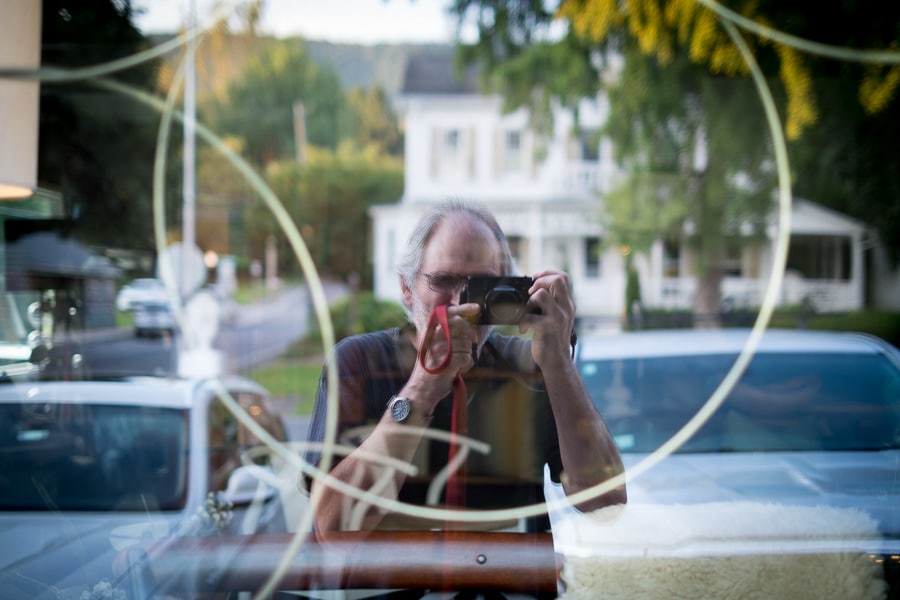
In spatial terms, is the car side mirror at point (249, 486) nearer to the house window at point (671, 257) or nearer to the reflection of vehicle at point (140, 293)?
the reflection of vehicle at point (140, 293)

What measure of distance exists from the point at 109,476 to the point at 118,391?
368 mm

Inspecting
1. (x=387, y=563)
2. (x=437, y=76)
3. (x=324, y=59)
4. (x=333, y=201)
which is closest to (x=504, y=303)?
(x=387, y=563)

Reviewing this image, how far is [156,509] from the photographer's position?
8.53ft

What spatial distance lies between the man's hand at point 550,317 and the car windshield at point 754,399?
1077 millimetres

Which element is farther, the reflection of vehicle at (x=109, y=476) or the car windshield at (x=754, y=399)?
the car windshield at (x=754, y=399)

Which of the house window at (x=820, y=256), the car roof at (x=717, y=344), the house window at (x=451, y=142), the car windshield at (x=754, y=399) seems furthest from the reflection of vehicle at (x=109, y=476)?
the house window at (x=820, y=256)

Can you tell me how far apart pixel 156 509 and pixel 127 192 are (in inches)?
93.3

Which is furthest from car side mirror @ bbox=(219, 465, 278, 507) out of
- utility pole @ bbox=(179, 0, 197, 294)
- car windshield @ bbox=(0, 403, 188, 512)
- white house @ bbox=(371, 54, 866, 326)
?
utility pole @ bbox=(179, 0, 197, 294)

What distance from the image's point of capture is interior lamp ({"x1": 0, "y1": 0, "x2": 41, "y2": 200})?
5.86 feet

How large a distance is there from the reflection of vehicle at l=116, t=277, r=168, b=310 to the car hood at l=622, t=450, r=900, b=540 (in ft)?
A: 10.1

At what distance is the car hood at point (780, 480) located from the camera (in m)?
1.76

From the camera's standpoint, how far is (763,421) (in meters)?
2.89

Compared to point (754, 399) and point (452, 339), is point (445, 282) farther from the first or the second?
point (754, 399)

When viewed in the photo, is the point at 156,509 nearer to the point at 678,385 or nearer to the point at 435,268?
the point at 435,268
